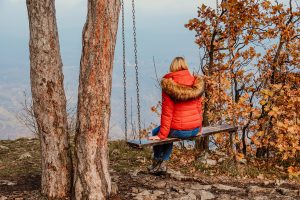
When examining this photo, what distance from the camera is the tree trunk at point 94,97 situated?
486cm

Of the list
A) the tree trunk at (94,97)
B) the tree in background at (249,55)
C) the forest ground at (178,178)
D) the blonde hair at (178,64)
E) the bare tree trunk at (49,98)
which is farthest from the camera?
the tree in background at (249,55)

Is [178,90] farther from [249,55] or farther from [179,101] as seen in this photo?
[249,55]

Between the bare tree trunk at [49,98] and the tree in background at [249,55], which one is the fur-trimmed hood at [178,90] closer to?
the bare tree trunk at [49,98]

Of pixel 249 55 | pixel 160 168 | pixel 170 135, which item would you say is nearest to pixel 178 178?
pixel 160 168

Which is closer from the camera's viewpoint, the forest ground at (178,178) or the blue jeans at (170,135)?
the forest ground at (178,178)

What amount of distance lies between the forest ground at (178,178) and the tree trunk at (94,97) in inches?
24.3

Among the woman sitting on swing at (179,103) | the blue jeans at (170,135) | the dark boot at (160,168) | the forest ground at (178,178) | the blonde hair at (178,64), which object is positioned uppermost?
the blonde hair at (178,64)

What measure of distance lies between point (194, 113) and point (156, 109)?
6806 millimetres

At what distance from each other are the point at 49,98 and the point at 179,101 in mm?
2114

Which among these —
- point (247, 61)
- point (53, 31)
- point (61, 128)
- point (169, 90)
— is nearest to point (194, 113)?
point (169, 90)

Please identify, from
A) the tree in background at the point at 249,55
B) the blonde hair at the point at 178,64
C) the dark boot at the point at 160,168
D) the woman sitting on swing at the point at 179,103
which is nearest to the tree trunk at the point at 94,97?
the woman sitting on swing at the point at 179,103

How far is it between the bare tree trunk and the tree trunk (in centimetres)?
41

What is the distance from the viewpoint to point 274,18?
40.1ft

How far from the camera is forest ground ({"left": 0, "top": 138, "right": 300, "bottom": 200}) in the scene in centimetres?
607
